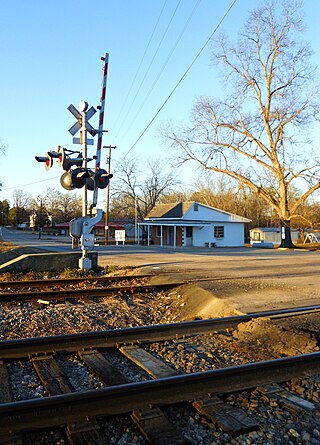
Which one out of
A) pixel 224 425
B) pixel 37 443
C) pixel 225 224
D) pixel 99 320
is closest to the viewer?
pixel 37 443

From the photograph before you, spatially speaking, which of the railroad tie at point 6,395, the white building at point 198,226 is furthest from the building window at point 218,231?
the railroad tie at point 6,395

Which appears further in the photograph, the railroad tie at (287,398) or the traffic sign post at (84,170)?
the traffic sign post at (84,170)

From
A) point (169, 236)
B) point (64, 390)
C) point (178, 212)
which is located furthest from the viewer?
point (178, 212)

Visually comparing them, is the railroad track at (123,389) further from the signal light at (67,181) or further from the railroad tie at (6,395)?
the signal light at (67,181)

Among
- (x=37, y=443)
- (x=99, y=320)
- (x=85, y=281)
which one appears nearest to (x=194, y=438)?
(x=37, y=443)

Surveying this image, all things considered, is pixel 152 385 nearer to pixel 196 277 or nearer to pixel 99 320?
pixel 99 320

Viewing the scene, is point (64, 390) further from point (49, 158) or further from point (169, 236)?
point (169, 236)

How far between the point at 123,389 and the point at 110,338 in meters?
2.11

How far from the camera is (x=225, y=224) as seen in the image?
44.0 m

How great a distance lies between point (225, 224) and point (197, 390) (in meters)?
40.4

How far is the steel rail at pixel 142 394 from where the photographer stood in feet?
11.4

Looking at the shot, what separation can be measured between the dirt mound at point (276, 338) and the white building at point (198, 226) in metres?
33.8

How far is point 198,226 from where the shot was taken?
42.2 meters

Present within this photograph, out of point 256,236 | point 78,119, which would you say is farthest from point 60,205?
point 78,119
